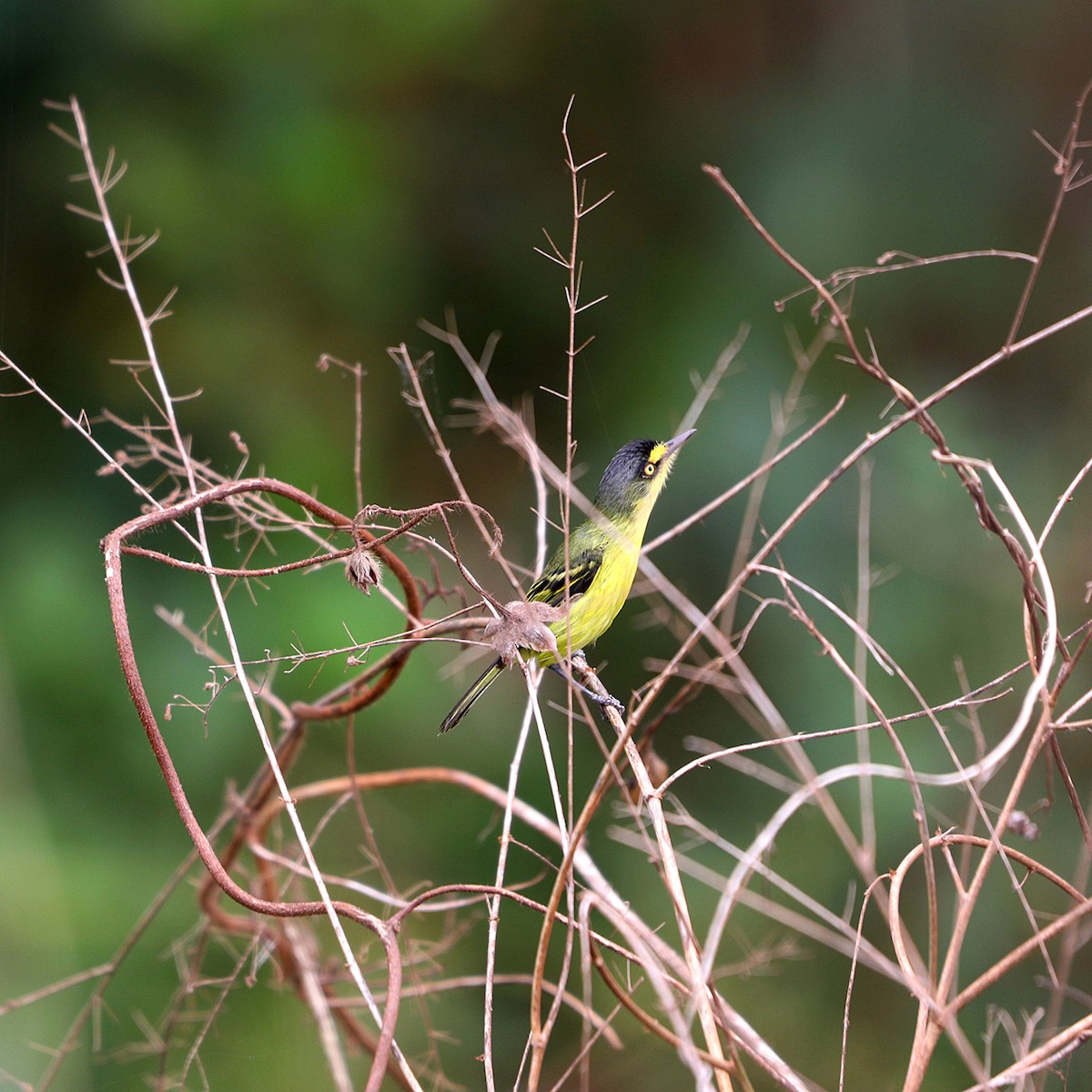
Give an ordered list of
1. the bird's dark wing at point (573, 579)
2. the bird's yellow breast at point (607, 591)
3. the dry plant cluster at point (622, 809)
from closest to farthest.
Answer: the dry plant cluster at point (622, 809), the bird's yellow breast at point (607, 591), the bird's dark wing at point (573, 579)

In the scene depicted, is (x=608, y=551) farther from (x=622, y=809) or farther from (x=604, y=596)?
(x=622, y=809)

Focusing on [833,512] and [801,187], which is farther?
[801,187]

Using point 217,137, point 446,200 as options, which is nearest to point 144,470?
point 217,137

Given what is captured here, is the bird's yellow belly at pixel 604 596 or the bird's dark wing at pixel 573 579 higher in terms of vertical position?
the bird's yellow belly at pixel 604 596

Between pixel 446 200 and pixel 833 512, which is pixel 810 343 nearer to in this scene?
pixel 833 512

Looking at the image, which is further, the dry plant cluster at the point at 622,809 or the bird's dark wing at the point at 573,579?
the bird's dark wing at the point at 573,579
